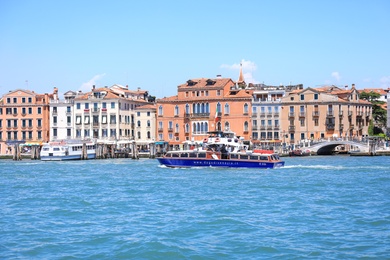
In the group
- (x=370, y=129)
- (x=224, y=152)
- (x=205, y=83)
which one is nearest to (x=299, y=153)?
(x=205, y=83)

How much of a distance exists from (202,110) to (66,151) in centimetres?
1482

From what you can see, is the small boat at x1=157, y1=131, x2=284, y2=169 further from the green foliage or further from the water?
the green foliage

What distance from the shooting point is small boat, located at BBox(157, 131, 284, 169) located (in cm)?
4206

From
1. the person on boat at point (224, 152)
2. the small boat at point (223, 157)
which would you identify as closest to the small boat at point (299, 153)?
the small boat at point (223, 157)

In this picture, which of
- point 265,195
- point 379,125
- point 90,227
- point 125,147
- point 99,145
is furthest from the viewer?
point 379,125

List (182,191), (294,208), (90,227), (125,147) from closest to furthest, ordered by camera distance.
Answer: (90,227)
(294,208)
(182,191)
(125,147)

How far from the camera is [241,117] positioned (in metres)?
67.8

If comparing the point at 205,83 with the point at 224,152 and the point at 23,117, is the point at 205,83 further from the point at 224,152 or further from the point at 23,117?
the point at 224,152

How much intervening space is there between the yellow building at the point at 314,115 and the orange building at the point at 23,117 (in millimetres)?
26491

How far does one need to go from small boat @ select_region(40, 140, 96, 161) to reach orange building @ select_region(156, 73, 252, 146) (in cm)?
938

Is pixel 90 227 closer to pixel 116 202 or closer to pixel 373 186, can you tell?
pixel 116 202

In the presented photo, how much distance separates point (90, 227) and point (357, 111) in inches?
2208

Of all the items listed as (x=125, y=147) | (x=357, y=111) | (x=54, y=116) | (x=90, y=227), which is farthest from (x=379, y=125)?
(x=90, y=227)

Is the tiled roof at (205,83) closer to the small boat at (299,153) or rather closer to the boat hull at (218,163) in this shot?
the small boat at (299,153)
